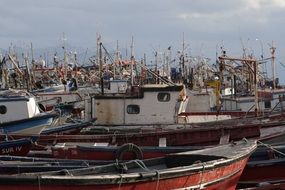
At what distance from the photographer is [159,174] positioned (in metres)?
10.4

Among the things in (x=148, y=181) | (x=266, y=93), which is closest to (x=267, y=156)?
(x=148, y=181)

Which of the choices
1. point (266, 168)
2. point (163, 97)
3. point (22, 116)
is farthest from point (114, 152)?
point (22, 116)

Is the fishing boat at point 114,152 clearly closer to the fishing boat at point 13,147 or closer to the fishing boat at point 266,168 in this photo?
the fishing boat at point 13,147

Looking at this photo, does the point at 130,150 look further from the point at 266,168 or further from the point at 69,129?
the point at 69,129

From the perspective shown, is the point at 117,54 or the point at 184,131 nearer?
the point at 184,131

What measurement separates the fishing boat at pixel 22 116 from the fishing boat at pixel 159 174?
910 centimetres

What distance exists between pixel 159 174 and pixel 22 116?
11.9 m

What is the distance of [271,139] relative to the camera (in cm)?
1761

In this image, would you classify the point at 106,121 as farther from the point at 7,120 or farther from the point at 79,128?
the point at 7,120

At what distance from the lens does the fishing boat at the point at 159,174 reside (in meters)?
9.36

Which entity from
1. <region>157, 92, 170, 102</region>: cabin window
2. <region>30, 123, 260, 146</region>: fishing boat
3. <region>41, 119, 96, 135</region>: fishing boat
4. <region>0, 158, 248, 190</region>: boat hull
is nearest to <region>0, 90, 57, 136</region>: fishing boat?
<region>41, 119, 96, 135</region>: fishing boat

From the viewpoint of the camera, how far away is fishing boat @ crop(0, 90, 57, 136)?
20.3 m

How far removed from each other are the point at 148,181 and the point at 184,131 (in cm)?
879

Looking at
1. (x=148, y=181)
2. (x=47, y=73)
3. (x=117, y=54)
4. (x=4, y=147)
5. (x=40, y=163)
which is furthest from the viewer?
(x=47, y=73)
